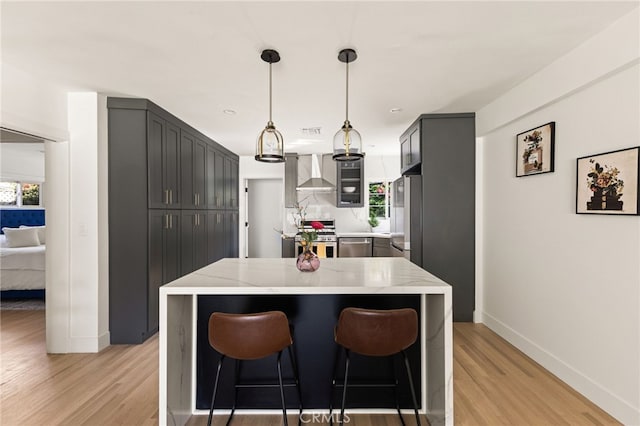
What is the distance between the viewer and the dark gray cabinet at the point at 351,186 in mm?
6230

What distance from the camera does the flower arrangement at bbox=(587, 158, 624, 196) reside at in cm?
208

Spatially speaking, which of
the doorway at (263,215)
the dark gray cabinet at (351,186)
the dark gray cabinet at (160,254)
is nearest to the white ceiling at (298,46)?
the dark gray cabinet at (160,254)

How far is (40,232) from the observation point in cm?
554

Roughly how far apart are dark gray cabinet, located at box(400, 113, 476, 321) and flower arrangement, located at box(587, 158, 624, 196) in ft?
5.18

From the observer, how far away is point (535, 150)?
2885 mm

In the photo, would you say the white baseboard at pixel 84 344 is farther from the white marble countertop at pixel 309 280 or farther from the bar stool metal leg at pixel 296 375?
the bar stool metal leg at pixel 296 375

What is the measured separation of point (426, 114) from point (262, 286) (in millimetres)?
2973

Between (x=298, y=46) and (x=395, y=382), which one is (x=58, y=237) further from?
(x=395, y=382)

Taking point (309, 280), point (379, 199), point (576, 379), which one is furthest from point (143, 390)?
point (379, 199)

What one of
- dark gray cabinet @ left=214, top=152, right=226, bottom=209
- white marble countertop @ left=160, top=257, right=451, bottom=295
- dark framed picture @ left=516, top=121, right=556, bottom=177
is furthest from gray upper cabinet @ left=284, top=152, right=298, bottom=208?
dark framed picture @ left=516, top=121, right=556, bottom=177

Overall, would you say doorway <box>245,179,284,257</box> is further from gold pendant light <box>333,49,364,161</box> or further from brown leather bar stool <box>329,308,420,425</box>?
brown leather bar stool <box>329,308,420,425</box>

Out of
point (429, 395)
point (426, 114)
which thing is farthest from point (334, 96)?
point (429, 395)

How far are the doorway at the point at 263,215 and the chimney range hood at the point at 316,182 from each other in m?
1.08

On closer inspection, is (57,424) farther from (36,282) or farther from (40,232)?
(40,232)
